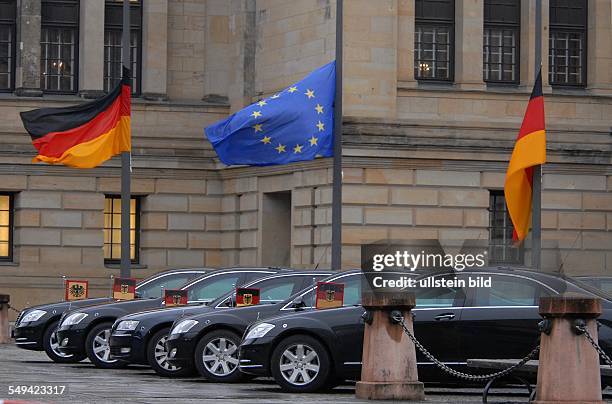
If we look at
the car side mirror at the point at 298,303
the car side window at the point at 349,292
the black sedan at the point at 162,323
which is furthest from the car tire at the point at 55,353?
the car side window at the point at 349,292

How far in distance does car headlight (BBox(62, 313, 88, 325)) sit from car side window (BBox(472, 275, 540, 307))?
8.61m

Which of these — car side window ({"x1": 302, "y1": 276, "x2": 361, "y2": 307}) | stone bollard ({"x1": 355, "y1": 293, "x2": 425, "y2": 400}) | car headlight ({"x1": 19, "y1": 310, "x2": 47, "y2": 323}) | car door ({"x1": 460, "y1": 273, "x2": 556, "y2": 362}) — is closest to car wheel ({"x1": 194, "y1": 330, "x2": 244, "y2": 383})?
car side window ({"x1": 302, "y1": 276, "x2": 361, "y2": 307})

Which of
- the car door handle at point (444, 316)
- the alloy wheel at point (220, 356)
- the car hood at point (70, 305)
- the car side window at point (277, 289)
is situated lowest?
the alloy wheel at point (220, 356)

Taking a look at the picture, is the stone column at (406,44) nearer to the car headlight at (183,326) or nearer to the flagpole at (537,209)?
the flagpole at (537,209)

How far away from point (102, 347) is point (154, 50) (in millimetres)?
20916

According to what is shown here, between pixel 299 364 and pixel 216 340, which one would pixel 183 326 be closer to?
pixel 216 340

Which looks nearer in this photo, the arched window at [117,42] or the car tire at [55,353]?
the car tire at [55,353]

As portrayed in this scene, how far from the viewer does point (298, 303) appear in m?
25.0

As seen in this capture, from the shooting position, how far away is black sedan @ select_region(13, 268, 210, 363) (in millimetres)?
30844

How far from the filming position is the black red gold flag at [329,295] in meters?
24.1

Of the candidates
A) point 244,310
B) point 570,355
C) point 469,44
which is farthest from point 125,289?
point 469,44

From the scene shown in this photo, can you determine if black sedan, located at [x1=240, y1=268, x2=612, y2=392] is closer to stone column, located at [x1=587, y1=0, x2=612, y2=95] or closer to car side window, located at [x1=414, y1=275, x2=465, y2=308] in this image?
car side window, located at [x1=414, y1=275, x2=465, y2=308]

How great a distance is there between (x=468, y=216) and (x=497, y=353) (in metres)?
21.2

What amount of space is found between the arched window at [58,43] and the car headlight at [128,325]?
72.5 ft
